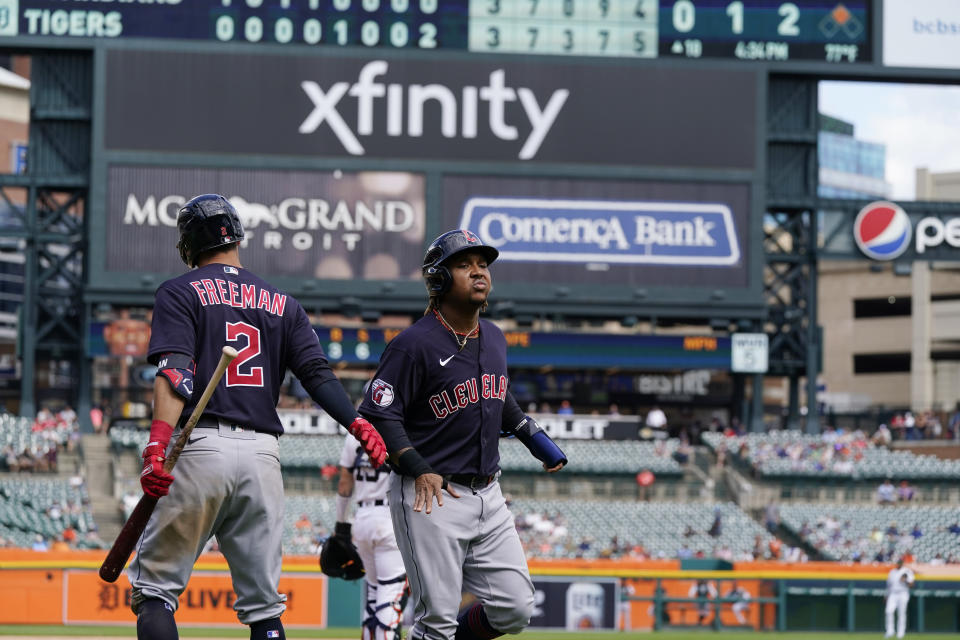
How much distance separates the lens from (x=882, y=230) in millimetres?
33031

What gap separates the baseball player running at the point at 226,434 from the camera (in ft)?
18.7

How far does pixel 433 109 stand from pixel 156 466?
25.8 m

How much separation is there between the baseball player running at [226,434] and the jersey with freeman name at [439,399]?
0.40 meters

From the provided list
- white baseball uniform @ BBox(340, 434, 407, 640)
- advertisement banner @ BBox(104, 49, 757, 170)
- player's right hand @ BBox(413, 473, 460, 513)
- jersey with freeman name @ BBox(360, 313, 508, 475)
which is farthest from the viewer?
advertisement banner @ BBox(104, 49, 757, 170)

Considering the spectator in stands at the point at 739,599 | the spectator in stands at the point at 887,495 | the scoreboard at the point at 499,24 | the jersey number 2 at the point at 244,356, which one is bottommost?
the spectator in stands at the point at 739,599

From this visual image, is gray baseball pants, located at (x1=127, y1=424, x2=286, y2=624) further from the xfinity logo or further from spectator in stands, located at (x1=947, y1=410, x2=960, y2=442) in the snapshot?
spectator in stands, located at (x1=947, y1=410, x2=960, y2=442)

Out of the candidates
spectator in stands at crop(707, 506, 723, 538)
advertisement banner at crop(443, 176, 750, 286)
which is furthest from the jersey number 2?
advertisement banner at crop(443, 176, 750, 286)

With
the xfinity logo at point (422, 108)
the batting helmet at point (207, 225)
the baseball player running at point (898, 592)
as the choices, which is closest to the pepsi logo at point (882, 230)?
the xfinity logo at point (422, 108)

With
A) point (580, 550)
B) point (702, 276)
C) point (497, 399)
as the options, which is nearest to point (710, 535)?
point (580, 550)

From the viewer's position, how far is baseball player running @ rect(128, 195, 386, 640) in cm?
569

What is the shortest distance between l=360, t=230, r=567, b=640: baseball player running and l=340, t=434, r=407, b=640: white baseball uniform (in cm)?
226

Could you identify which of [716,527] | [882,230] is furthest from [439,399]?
[882,230]

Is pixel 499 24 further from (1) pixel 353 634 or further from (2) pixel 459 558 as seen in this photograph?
(2) pixel 459 558

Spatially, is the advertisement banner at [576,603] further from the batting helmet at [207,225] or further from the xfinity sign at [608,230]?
the xfinity sign at [608,230]
